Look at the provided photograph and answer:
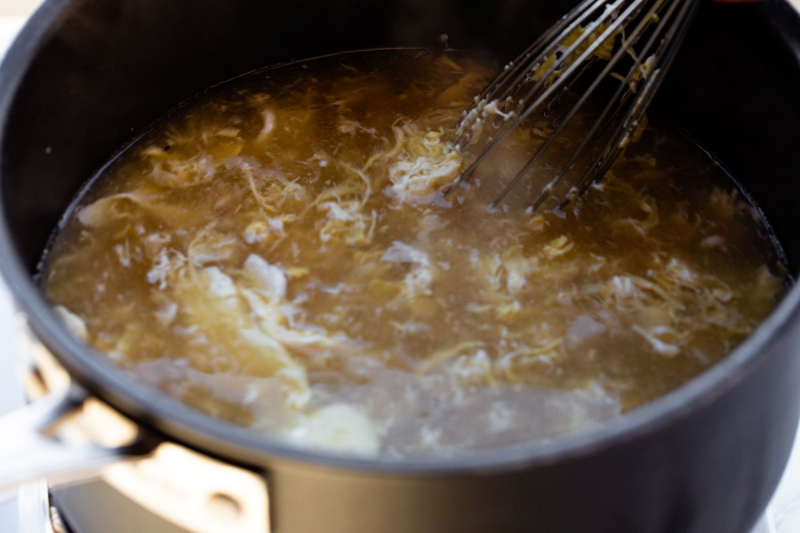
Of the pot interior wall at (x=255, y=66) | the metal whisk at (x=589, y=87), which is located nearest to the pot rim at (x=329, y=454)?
the pot interior wall at (x=255, y=66)

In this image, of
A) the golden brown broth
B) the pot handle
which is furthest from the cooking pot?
the golden brown broth

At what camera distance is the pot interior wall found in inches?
50.6

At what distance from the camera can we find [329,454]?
737 millimetres

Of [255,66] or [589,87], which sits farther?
[255,66]

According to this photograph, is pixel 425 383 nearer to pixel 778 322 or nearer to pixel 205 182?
pixel 778 322

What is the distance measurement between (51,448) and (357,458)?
30 cm

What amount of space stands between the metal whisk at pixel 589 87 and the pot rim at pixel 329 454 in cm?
58

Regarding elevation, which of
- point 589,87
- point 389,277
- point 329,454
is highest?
point 589,87

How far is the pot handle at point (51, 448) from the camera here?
77cm

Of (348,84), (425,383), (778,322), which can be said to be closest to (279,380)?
(425,383)

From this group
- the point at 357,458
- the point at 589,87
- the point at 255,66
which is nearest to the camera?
the point at 357,458

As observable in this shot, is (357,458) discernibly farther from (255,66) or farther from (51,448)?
(255,66)

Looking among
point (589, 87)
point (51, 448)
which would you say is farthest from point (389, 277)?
point (51, 448)

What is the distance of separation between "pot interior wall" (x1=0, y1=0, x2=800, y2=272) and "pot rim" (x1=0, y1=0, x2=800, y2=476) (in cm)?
30
